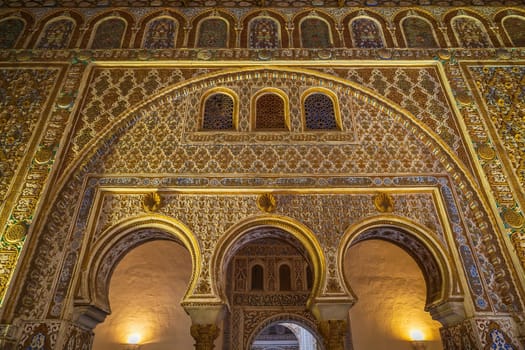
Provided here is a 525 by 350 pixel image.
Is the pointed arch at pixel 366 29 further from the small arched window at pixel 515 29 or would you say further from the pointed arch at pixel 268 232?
the pointed arch at pixel 268 232

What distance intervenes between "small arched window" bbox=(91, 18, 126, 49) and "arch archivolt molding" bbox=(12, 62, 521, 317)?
5.29 ft

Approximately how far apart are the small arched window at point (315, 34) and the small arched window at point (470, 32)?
246cm

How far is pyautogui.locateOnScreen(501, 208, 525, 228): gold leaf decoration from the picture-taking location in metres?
5.45

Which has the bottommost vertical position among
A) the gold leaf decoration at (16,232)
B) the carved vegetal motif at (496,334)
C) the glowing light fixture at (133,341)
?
the carved vegetal motif at (496,334)

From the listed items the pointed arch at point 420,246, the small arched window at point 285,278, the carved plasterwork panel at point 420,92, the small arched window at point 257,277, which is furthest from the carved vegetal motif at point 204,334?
the small arched window at point 285,278

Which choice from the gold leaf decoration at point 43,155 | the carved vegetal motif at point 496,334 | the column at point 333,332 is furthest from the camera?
the gold leaf decoration at point 43,155

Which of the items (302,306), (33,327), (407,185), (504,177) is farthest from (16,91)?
(504,177)

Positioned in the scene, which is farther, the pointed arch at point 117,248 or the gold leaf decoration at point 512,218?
the gold leaf decoration at point 512,218

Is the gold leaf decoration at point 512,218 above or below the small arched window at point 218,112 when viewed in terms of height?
below

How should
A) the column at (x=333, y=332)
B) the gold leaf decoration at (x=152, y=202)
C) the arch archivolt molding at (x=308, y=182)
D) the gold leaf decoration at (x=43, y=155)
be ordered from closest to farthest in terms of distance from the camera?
1. the column at (x=333, y=332)
2. the arch archivolt molding at (x=308, y=182)
3. the gold leaf decoration at (x=152, y=202)
4. the gold leaf decoration at (x=43, y=155)

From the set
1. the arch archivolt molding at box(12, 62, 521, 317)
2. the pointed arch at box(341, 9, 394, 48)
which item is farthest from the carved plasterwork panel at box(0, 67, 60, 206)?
the pointed arch at box(341, 9, 394, 48)

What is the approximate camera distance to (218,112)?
672 cm

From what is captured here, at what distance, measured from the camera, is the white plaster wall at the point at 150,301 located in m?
8.49

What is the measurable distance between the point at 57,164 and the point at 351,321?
22.5 ft
